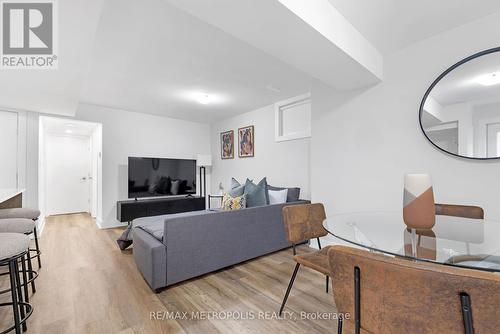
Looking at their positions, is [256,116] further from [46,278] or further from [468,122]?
[46,278]

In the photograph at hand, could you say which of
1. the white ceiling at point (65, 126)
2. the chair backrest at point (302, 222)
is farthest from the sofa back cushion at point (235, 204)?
the white ceiling at point (65, 126)

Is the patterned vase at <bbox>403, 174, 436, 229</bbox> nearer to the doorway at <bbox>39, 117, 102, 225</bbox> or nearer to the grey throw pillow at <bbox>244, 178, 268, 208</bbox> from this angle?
the grey throw pillow at <bbox>244, 178, 268, 208</bbox>

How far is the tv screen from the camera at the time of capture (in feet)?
14.6

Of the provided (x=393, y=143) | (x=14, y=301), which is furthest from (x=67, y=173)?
(x=393, y=143)

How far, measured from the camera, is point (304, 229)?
5.64 feet

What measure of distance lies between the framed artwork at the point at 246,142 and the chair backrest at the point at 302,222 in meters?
3.20

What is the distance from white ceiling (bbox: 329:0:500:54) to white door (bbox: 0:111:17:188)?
474 cm

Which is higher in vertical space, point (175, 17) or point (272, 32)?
point (175, 17)

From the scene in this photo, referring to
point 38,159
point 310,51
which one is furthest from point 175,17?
point 38,159

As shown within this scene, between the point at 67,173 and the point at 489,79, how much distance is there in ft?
25.5

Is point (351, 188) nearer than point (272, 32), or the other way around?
point (272, 32)

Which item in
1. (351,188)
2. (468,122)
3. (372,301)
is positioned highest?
(468,122)

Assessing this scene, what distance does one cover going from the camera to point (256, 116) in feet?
15.9

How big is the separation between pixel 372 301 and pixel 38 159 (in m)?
4.97
